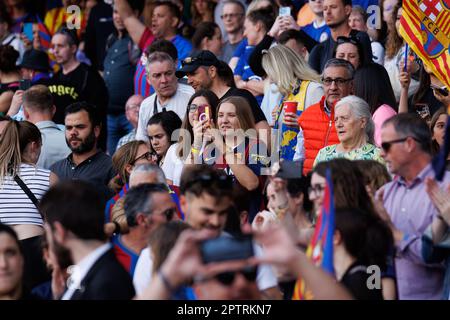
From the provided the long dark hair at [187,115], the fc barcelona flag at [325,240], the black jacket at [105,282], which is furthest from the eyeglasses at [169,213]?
the long dark hair at [187,115]

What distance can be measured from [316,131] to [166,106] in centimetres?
210

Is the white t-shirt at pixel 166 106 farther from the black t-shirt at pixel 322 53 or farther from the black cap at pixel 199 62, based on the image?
the black t-shirt at pixel 322 53

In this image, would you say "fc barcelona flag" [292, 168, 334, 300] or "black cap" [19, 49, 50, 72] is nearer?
"fc barcelona flag" [292, 168, 334, 300]

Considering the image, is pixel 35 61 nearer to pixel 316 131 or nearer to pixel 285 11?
pixel 285 11

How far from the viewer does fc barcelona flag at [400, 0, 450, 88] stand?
27.8ft

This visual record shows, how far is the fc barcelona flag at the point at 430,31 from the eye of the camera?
27.8ft

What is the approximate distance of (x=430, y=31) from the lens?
862 centimetres

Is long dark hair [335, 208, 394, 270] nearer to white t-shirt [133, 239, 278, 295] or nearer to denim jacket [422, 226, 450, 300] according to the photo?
denim jacket [422, 226, 450, 300]

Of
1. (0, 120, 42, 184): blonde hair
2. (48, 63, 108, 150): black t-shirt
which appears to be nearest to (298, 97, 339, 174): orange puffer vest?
(0, 120, 42, 184): blonde hair

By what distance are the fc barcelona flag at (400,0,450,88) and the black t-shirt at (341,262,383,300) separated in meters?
3.00

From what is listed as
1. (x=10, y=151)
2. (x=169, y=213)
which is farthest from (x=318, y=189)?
(x=10, y=151)

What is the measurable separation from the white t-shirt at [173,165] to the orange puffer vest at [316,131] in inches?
40.6

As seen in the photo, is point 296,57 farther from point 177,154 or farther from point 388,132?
point 388,132
